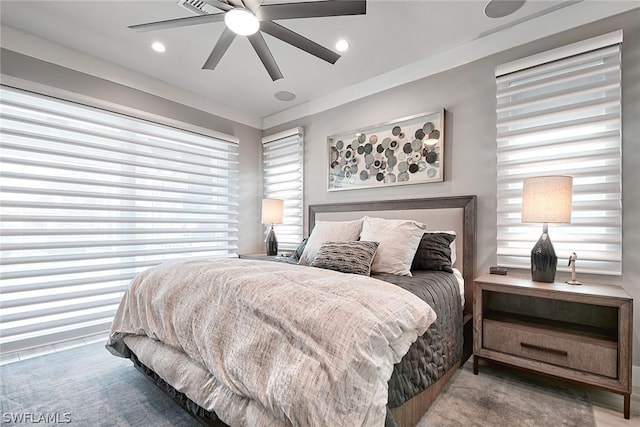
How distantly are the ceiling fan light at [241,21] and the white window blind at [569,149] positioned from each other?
2097 millimetres

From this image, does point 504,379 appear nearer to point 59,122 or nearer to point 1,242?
point 1,242

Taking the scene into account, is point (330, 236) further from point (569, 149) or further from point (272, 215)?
point (569, 149)

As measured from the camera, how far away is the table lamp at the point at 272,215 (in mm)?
4074

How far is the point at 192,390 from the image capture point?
A: 5.03ft

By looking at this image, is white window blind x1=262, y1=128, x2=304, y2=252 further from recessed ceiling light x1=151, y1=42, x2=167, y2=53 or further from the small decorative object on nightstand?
the small decorative object on nightstand

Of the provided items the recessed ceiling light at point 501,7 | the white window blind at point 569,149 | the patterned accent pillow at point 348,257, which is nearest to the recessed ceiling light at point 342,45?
the recessed ceiling light at point 501,7

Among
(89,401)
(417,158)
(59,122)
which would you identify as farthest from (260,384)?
(59,122)

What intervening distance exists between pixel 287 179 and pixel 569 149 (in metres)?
3.15

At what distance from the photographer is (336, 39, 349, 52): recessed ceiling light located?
2809mm

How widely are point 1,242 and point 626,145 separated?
4.98m

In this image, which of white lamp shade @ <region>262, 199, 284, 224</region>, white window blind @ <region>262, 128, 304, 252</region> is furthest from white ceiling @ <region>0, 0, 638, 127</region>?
white lamp shade @ <region>262, 199, 284, 224</region>

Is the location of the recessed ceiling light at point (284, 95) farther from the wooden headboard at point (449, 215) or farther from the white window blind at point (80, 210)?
the wooden headboard at point (449, 215)

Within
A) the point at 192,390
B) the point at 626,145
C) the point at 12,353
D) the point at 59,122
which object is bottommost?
the point at 12,353

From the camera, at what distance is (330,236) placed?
2928 mm
